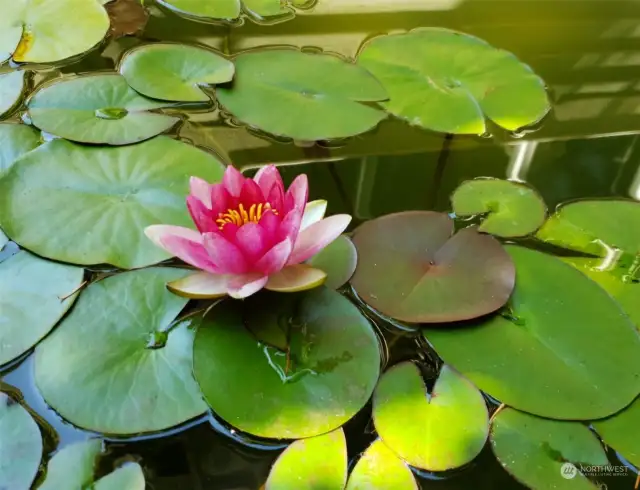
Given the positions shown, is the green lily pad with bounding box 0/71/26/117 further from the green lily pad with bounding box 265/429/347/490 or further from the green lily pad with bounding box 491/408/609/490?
the green lily pad with bounding box 491/408/609/490

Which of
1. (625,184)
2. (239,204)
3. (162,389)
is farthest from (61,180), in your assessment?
(625,184)

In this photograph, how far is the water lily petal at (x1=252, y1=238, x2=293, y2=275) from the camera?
0.92 m

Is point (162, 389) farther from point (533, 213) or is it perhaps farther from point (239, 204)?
point (533, 213)

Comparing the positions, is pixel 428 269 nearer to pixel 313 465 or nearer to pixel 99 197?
pixel 313 465

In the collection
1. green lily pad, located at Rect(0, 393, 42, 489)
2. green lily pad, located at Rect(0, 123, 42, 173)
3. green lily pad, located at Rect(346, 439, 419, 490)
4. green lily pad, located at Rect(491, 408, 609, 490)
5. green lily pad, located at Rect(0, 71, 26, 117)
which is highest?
green lily pad, located at Rect(0, 71, 26, 117)

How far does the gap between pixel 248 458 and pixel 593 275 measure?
78 centimetres

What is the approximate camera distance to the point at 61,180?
118cm

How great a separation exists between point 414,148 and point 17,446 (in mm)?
1104

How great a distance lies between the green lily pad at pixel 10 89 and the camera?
4.53 feet

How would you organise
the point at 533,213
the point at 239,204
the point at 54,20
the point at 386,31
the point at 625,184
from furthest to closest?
the point at 386,31 → the point at 54,20 → the point at 625,184 → the point at 533,213 → the point at 239,204

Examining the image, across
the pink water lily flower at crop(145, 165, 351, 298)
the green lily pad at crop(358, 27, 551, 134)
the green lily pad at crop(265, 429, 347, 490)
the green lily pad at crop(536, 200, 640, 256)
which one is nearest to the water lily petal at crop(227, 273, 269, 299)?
the pink water lily flower at crop(145, 165, 351, 298)

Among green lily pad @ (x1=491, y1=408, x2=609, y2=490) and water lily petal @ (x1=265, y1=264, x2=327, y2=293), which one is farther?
water lily petal @ (x1=265, y1=264, x2=327, y2=293)

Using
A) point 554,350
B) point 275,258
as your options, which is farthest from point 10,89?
point 554,350

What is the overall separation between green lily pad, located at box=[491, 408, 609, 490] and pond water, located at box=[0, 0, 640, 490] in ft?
0.08
